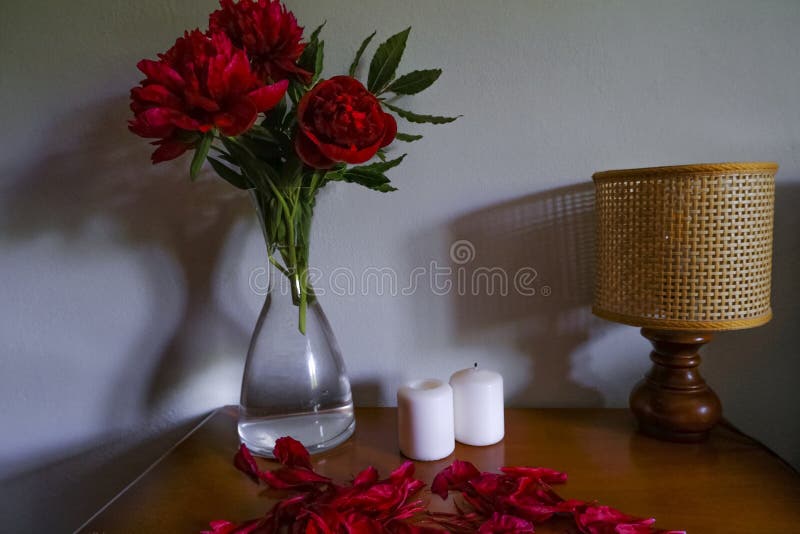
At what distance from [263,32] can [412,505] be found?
0.52m

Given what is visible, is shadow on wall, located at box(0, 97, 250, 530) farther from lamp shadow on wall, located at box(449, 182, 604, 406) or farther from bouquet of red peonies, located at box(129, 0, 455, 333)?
lamp shadow on wall, located at box(449, 182, 604, 406)

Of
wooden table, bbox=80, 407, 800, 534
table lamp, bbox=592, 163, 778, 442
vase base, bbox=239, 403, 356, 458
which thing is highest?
table lamp, bbox=592, 163, 778, 442

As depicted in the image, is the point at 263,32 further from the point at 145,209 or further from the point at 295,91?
the point at 145,209

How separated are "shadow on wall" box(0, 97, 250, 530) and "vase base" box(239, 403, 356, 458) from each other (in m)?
0.17

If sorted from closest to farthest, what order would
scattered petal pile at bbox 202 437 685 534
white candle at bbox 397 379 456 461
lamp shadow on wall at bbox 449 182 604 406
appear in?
scattered petal pile at bbox 202 437 685 534 → white candle at bbox 397 379 456 461 → lamp shadow on wall at bbox 449 182 604 406

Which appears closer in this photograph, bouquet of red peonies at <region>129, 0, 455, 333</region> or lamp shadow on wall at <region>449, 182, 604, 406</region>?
bouquet of red peonies at <region>129, 0, 455, 333</region>

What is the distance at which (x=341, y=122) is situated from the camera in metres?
0.47

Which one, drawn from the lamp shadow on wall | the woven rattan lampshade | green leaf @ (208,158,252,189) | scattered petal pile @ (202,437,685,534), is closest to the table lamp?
the woven rattan lampshade

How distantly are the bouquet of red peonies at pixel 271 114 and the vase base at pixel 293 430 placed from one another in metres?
0.12

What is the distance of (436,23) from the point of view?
682mm

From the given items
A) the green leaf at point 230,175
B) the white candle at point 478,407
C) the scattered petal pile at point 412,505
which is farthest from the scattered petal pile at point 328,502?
the green leaf at point 230,175

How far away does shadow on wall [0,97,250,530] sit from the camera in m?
0.73

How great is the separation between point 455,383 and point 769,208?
430mm

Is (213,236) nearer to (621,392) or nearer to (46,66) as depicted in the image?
(46,66)
